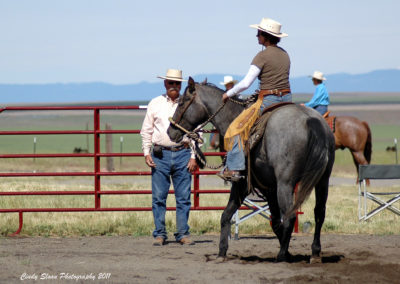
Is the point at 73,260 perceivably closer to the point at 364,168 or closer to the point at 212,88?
the point at 212,88

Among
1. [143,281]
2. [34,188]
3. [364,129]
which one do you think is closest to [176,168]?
[143,281]

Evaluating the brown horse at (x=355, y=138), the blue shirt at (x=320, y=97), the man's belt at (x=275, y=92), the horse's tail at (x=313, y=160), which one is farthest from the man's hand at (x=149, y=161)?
the brown horse at (x=355, y=138)

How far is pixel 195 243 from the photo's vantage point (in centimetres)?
1016

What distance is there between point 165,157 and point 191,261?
1.82 m

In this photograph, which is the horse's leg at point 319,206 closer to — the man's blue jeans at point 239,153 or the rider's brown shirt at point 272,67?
the man's blue jeans at point 239,153

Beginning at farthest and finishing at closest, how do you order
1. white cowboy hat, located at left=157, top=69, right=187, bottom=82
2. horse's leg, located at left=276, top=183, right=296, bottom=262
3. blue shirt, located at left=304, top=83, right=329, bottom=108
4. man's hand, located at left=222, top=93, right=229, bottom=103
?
1. blue shirt, located at left=304, top=83, right=329, bottom=108
2. white cowboy hat, located at left=157, top=69, right=187, bottom=82
3. man's hand, located at left=222, top=93, right=229, bottom=103
4. horse's leg, located at left=276, top=183, right=296, bottom=262

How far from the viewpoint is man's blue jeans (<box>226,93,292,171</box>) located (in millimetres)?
8234

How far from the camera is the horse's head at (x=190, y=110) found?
28.3 ft

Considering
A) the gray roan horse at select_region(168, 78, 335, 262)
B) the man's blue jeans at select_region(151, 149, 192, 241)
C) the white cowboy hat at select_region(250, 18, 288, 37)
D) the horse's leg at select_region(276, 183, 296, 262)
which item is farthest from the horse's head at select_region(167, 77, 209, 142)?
the horse's leg at select_region(276, 183, 296, 262)

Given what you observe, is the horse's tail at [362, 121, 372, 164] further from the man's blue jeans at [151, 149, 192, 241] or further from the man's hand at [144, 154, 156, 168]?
the man's hand at [144, 154, 156, 168]

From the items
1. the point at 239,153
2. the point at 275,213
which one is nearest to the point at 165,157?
the point at 275,213

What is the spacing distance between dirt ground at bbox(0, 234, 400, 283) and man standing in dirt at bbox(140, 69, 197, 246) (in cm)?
36

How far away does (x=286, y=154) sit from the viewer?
25.9ft

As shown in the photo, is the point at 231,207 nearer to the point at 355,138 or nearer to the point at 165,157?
the point at 165,157
